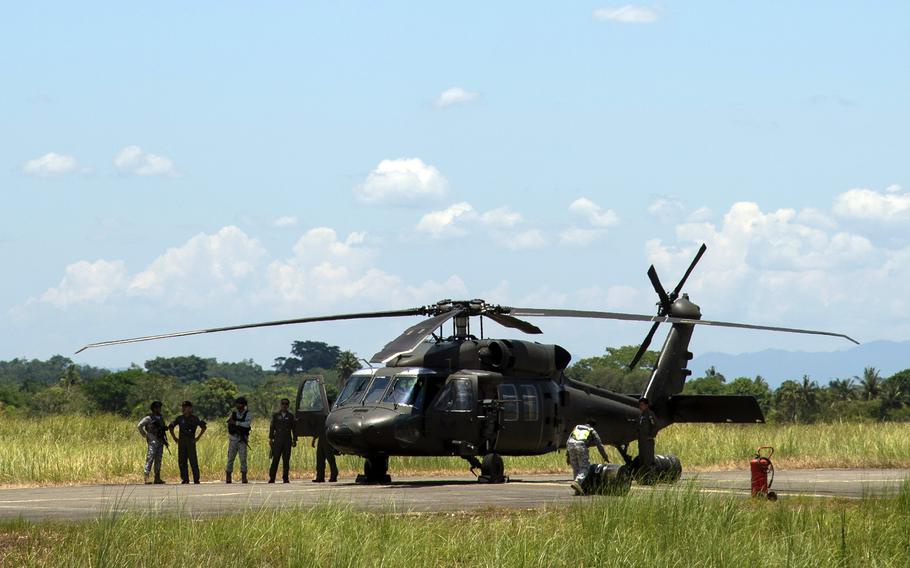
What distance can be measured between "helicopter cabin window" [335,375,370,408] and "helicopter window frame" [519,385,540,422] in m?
2.95

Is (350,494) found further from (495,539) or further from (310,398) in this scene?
(495,539)

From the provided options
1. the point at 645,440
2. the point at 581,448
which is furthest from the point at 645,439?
the point at 581,448

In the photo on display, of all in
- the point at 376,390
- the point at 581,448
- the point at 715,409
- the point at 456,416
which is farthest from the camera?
the point at 715,409

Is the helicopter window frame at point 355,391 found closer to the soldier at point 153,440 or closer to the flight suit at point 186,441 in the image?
the flight suit at point 186,441

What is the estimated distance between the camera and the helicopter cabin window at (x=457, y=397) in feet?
81.1

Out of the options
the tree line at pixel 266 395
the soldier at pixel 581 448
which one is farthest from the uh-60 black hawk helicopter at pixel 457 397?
the tree line at pixel 266 395

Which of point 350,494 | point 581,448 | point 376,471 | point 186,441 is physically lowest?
point 350,494

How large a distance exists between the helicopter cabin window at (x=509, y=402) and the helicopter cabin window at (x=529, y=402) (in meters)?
0.22

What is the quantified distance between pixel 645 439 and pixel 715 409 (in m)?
6.51

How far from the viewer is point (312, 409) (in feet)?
86.9

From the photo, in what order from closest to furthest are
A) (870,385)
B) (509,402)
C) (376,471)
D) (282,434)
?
(509,402) < (376,471) < (282,434) < (870,385)

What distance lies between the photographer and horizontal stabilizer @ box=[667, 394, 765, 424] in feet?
92.1

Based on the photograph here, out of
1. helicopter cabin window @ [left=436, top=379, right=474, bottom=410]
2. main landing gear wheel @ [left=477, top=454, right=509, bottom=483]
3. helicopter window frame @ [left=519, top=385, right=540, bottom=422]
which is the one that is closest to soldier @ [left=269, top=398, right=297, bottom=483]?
helicopter cabin window @ [left=436, top=379, right=474, bottom=410]

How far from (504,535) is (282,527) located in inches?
94.0
